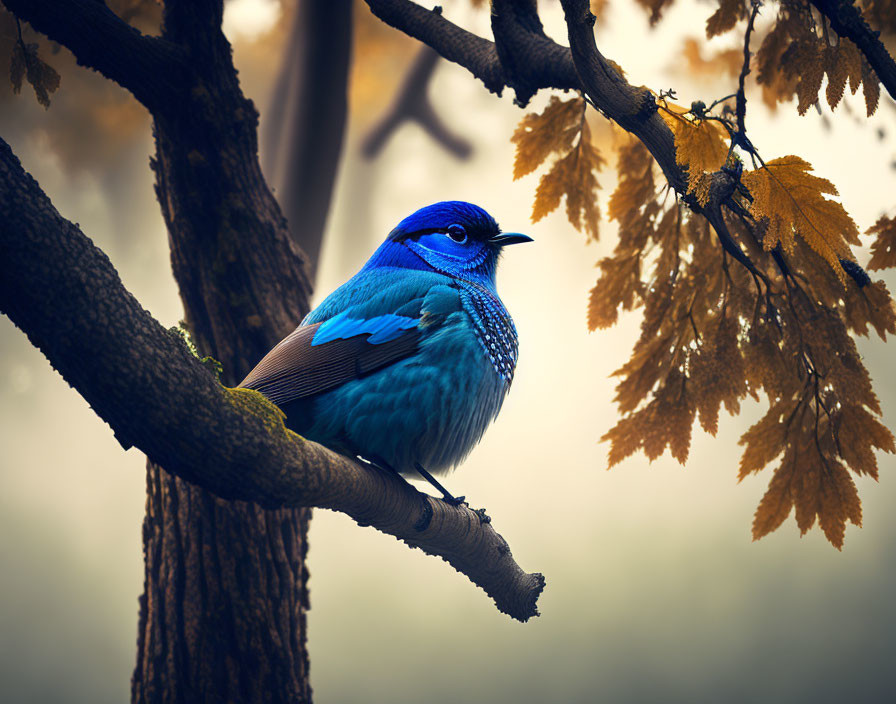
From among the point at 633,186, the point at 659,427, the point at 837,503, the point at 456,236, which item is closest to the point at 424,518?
the point at 659,427

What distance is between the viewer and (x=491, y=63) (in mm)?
3189

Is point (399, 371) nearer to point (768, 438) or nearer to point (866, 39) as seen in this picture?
point (768, 438)

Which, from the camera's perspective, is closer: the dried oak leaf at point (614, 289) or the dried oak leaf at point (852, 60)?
the dried oak leaf at point (852, 60)

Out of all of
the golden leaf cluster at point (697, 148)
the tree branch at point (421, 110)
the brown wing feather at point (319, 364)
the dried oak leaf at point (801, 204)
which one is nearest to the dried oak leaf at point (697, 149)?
the golden leaf cluster at point (697, 148)

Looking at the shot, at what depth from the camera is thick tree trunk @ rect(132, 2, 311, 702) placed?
10.6 ft

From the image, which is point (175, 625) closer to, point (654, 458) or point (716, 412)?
point (654, 458)

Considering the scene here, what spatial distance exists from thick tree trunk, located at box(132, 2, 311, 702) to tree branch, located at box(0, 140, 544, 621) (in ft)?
4.25

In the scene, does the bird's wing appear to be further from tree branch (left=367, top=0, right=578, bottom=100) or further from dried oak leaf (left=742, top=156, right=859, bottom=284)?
dried oak leaf (left=742, top=156, right=859, bottom=284)

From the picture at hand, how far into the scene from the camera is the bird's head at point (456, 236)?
10.6ft

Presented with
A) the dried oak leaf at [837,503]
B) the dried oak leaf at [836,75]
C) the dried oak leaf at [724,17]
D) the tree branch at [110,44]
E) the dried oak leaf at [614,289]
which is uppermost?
the tree branch at [110,44]

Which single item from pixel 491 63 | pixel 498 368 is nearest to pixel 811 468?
pixel 498 368

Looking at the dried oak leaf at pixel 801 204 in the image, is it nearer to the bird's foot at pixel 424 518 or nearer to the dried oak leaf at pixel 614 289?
the dried oak leaf at pixel 614 289

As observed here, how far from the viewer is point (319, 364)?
2.66 meters

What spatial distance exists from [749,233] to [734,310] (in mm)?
298
